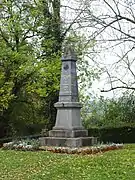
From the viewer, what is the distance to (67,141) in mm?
17953

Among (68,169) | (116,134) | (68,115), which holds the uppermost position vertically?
(68,115)

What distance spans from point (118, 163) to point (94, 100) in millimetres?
16201

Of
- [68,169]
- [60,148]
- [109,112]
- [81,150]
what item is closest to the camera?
[68,169]

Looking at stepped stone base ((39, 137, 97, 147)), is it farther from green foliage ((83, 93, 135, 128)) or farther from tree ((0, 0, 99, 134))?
green foliage ((83, 93, 135, 128))

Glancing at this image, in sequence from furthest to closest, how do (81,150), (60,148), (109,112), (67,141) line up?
(109,112), (67,141), (60,148), (81,150)

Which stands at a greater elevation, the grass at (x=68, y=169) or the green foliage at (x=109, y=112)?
the green foliage at (x=109, y=112)

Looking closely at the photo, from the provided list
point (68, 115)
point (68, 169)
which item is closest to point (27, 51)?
point (68, 115)

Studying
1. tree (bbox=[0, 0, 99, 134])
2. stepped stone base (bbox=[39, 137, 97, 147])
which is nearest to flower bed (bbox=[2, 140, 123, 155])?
stepped stone base (bbox=[39, 137, 97, 147])

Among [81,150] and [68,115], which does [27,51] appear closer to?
[68,115]

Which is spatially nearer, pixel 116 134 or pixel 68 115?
pixel 68 115

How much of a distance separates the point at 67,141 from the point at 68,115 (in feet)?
4.73

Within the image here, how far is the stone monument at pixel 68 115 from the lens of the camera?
1834 cm

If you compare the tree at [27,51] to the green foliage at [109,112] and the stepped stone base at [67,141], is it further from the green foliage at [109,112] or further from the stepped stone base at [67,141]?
the stepped stone base at [67,141]

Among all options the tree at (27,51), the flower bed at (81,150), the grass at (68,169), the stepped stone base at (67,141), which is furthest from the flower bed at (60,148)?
the tree at (27,51)
